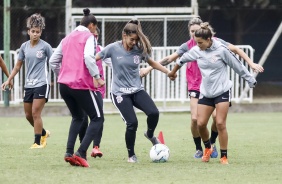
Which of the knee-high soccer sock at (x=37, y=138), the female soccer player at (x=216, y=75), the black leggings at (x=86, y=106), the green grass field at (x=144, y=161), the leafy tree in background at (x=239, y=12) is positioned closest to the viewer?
the green grass field at (x=144, y=161)

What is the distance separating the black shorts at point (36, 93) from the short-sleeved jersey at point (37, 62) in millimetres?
56

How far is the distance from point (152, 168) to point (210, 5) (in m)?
13.8

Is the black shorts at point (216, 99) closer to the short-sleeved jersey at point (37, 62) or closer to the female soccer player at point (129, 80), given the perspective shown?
the female soccer player at point (129, 80)

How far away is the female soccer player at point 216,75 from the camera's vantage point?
11703mm

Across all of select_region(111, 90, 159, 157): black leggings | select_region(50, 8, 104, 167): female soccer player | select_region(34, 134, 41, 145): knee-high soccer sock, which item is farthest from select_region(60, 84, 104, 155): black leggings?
select_region(34, 134, 41, 145): knee-high soccer sock

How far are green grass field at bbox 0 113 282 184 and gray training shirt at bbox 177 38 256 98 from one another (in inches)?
37.5

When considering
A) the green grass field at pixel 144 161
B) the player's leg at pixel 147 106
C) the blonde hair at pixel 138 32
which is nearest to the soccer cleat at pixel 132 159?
the green grass field at pixel 144 161

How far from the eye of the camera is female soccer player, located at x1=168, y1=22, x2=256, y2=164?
11.7 metres

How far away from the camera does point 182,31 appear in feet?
77.0

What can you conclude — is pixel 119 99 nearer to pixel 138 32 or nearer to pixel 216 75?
pixel 138 32

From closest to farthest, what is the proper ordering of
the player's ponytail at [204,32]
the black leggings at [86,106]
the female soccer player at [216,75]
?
the black leggings at [86,106] → the player's ponytail at [204,32] → the female soccer player at [216,75]

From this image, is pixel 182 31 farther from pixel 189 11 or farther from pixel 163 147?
pixel 163 147

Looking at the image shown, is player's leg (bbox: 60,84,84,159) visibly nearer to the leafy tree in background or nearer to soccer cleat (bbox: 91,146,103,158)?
A: soccer cleat (bbox: 91,146,103,158)

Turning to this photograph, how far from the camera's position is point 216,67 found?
11742 mm
